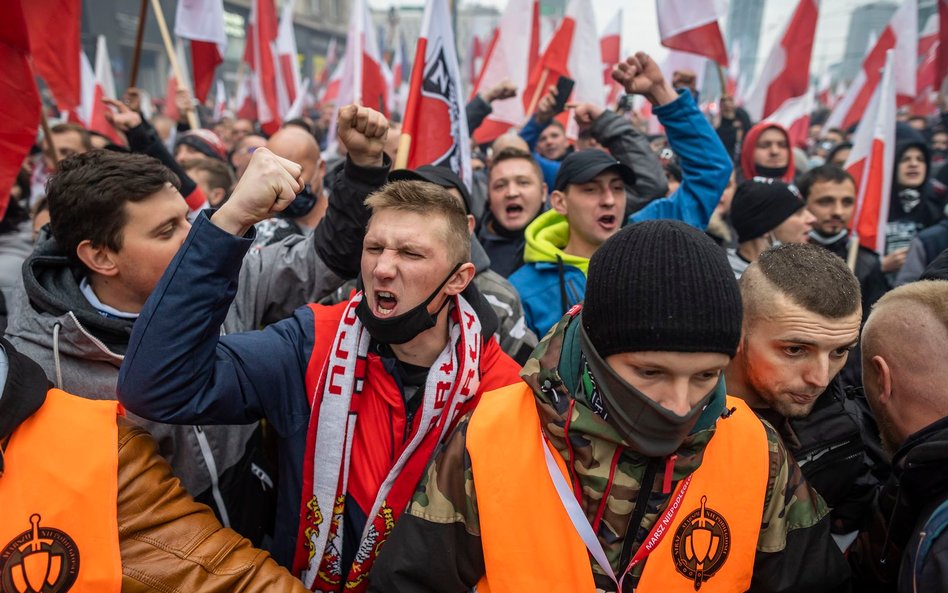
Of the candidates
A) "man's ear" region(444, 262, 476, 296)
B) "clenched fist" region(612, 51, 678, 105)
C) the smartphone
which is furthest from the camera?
the smartphone

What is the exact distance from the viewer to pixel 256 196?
171cm

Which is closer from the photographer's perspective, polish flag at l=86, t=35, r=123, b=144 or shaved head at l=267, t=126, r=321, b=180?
shaved head at l=267, t=126, r=321, b=180

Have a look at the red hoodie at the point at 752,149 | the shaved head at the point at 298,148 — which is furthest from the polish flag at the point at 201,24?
the red hoodie at the point at 752,149

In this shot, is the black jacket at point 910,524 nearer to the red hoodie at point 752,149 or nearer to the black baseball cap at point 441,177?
the black baseball cap at point 441,177

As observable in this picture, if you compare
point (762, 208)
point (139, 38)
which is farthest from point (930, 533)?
point (139, 38)

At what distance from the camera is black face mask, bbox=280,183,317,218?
12.2ft

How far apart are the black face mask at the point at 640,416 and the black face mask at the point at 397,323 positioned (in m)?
0.63

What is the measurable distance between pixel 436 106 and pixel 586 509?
2442 mm

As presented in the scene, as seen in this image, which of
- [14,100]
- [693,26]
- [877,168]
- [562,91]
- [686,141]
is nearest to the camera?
[14,100]

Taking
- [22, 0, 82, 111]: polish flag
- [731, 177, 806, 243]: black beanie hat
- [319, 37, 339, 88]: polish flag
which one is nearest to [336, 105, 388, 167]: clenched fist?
[731, 177, 806, 243]: black beanie hat

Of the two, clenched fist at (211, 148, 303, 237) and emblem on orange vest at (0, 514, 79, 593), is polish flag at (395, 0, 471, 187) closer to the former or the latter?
clenched fist at (211, 148, 303, 237)

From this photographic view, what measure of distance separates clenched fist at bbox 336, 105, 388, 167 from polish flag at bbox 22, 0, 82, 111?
2658mm

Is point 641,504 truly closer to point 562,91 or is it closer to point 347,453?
point 347,453

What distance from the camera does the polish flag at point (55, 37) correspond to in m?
3.85
